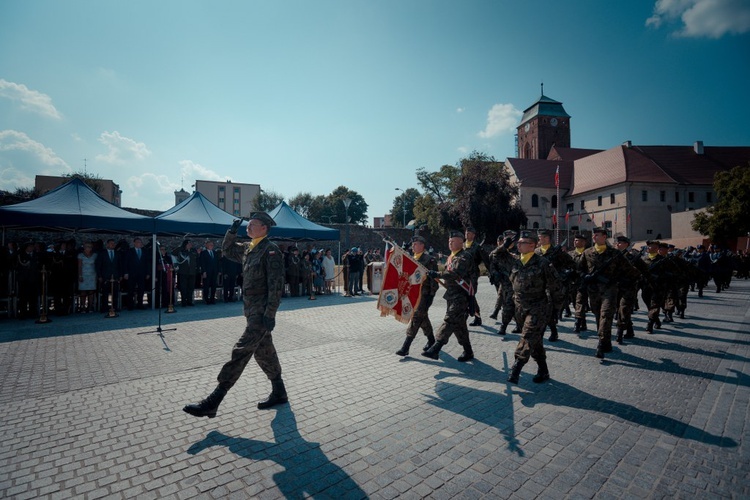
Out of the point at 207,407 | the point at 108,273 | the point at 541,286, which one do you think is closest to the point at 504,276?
the point at 541,286

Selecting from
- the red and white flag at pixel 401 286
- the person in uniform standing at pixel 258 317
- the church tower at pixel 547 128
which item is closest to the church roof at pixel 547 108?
the church tower at pixel 547 128

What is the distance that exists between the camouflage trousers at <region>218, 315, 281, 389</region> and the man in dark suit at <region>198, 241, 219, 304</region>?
10.4 metres

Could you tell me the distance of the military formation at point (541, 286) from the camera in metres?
5.43

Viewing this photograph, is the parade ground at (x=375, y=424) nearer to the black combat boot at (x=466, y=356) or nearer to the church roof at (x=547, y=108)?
the black combat boot at (x=466, y=356)

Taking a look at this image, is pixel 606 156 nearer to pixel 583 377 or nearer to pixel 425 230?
pixel 425 230

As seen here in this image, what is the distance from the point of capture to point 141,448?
357 centimetres

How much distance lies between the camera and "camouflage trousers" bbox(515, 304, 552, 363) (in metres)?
5.25

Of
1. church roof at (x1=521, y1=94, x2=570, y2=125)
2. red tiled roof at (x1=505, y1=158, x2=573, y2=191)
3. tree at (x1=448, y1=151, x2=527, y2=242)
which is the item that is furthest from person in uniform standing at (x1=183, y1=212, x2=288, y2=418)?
church roof at (x1=521, y1=94, x2=570, y2=125)

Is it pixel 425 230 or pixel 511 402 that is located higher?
pixel 425 230

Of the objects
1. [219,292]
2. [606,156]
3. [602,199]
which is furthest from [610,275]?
[606,156]

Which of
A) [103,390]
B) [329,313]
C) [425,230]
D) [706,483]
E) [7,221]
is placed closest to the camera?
[706,483]

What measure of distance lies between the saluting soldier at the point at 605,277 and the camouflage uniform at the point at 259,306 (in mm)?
5693

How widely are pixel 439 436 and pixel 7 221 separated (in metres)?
12.5

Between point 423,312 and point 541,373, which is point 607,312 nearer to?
point 541,373
